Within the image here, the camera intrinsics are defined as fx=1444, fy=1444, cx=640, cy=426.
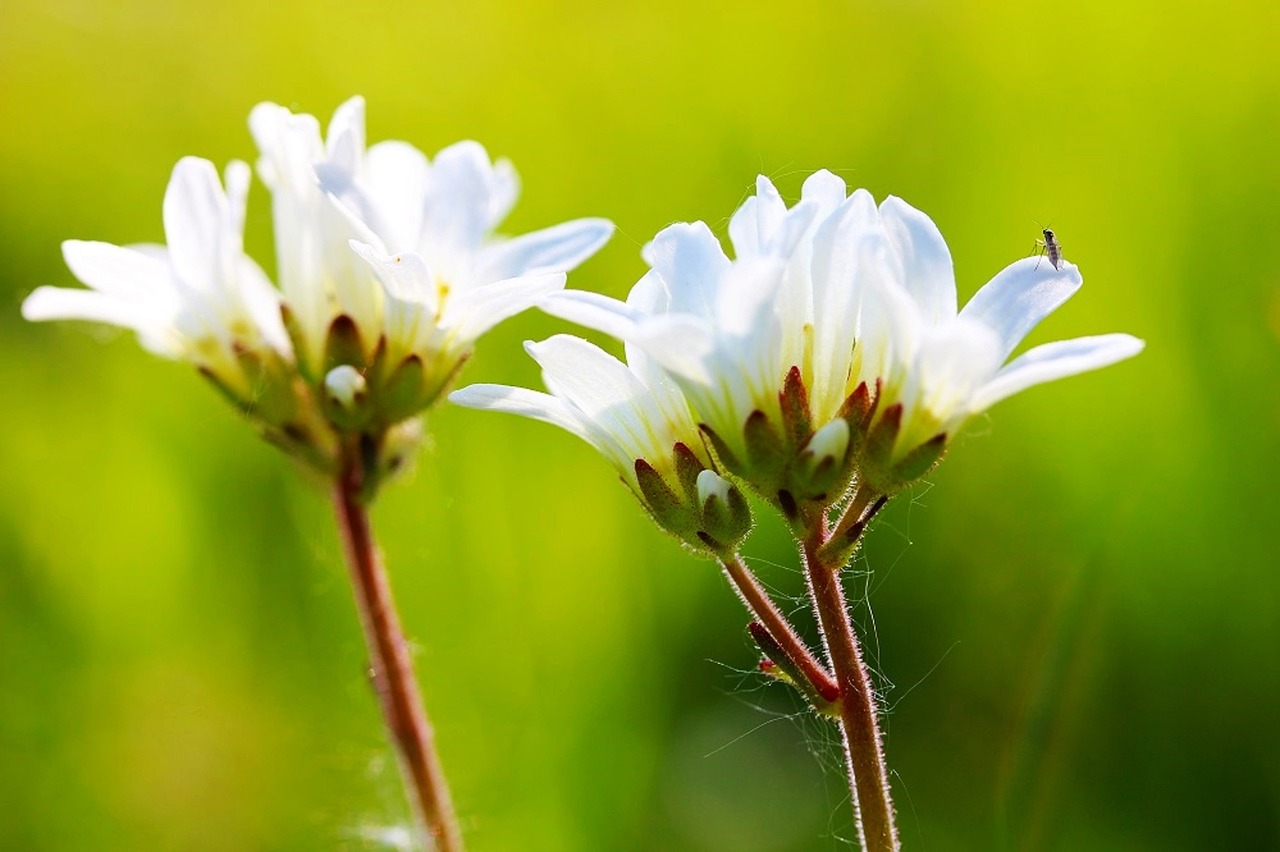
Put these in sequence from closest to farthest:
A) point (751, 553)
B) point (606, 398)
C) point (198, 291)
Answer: point (606, 398)
point (198, 291)
point (751, 553)

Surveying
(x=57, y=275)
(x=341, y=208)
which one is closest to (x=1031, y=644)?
(x=341, y=208)

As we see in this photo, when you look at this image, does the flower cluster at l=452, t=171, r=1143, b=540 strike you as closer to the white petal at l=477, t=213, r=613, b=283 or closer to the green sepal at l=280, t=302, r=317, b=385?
the white petal at l=477, t=213, r=613, b=283

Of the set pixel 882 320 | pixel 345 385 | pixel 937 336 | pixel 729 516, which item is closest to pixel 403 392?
pixel 345 385

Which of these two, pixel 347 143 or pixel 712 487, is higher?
pixel 347 143

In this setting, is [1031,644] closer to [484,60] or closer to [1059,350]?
[1059,350]

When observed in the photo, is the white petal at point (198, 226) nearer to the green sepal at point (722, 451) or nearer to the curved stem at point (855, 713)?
the green sepal at point (722, 451)

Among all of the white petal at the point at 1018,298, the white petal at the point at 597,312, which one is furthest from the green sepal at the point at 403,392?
the white petal at the point at 1018,298

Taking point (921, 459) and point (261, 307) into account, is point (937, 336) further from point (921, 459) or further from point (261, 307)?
point (261, 307)

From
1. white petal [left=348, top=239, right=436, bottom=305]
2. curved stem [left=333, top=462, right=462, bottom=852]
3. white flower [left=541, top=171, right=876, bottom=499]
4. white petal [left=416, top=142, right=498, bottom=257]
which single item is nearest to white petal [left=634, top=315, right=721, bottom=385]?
white flower [left=541, top=171, right=876, bottom=499]
